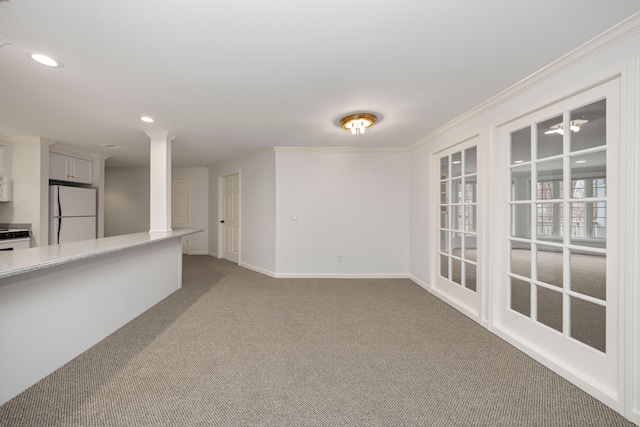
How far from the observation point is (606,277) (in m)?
1.72

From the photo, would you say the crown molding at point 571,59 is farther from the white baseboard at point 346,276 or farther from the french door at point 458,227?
the white baseboard at point 346,276

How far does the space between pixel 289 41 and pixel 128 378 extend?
254 centimetres

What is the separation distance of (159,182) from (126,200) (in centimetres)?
434

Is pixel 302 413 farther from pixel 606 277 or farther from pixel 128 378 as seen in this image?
pixel 606 277

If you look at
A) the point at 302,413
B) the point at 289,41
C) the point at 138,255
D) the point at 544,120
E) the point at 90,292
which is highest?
the point at 289,41

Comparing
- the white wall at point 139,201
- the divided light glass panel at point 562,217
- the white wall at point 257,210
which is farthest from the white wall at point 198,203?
the divided light glass panel at point 562,217

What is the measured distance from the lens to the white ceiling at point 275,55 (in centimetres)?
149

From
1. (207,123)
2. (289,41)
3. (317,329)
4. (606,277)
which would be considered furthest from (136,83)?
(606,277)

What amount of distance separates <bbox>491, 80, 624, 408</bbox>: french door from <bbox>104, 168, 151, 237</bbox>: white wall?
25.1 ft

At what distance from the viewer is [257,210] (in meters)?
5.13

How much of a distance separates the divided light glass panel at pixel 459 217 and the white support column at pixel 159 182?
3826 millimetres

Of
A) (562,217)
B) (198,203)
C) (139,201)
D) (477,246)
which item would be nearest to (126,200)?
(139,201)

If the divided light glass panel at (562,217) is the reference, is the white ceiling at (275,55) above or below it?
above

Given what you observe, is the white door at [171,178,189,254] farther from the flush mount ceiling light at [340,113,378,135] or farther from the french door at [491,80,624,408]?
the french door at [491,80,624,408]
